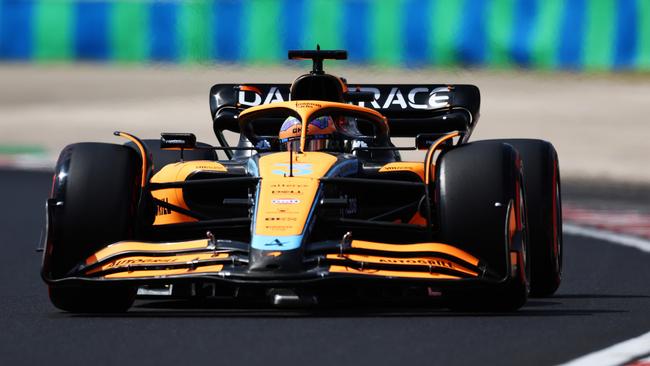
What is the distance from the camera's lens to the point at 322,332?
Answer: 8.33m

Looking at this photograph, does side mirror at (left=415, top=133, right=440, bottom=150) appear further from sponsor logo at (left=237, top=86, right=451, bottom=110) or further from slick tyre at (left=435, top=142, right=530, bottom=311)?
sponsor logo at (left=237, top=86, right=451, bottom=110)

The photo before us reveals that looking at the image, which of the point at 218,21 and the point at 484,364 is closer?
the point at 484,364

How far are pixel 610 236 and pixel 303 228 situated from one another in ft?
19.1

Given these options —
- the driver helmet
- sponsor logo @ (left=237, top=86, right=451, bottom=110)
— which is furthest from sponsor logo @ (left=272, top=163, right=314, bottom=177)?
sponsor logo @ (left=237, top=86, right=451, bottom=110)

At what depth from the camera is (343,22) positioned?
1256 inches

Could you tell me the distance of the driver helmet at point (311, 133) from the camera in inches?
418

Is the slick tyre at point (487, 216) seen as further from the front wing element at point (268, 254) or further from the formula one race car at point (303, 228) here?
the front wing element at point (268, 254)

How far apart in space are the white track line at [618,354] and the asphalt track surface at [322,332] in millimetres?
76

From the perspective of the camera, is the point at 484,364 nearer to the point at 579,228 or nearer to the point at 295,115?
the point at 295,115

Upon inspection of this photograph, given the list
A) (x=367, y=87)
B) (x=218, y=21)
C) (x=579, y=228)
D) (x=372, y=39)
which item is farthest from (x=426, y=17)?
(x=367, y=87)

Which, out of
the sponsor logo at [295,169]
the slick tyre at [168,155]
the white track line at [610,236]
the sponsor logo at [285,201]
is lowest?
the white track line at [610,236]

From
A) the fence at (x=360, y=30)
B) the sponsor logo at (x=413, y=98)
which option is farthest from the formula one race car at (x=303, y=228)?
the fence at (x=360, y=30)

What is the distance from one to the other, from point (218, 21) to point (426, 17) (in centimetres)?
385

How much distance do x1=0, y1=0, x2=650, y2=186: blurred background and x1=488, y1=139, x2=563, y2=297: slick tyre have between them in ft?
54.8
